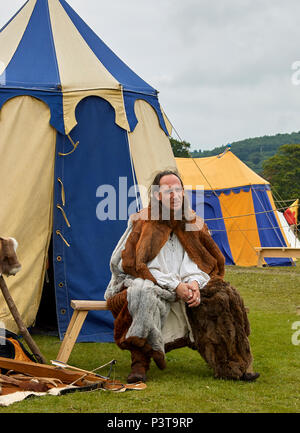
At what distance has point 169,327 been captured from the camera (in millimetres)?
4082

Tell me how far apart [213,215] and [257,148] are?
5047 centimetres

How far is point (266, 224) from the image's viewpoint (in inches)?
517

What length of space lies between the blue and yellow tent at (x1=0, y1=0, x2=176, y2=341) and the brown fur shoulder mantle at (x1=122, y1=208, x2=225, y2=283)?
3.84 feet

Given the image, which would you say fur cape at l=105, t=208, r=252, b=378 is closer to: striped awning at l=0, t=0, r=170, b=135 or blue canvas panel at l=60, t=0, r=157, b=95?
striped awning at l=0, t=0, r=170, b=135

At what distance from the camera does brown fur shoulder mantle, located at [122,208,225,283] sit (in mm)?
4004

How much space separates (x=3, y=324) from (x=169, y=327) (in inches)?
59.0

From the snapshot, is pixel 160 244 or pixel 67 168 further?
pixel 67 168

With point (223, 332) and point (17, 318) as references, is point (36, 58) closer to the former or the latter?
point (17, 318)

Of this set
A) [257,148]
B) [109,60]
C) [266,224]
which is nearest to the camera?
[109,60]

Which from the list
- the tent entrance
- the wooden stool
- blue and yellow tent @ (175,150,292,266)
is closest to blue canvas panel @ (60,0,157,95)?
the tent entrance

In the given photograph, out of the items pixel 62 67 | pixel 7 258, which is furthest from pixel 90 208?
pixel 7 258

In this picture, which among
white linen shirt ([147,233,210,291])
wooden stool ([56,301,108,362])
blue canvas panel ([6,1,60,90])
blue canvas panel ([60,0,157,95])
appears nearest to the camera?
white linen shirt ([147,233,210,291])

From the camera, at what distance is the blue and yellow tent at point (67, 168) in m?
5.12
